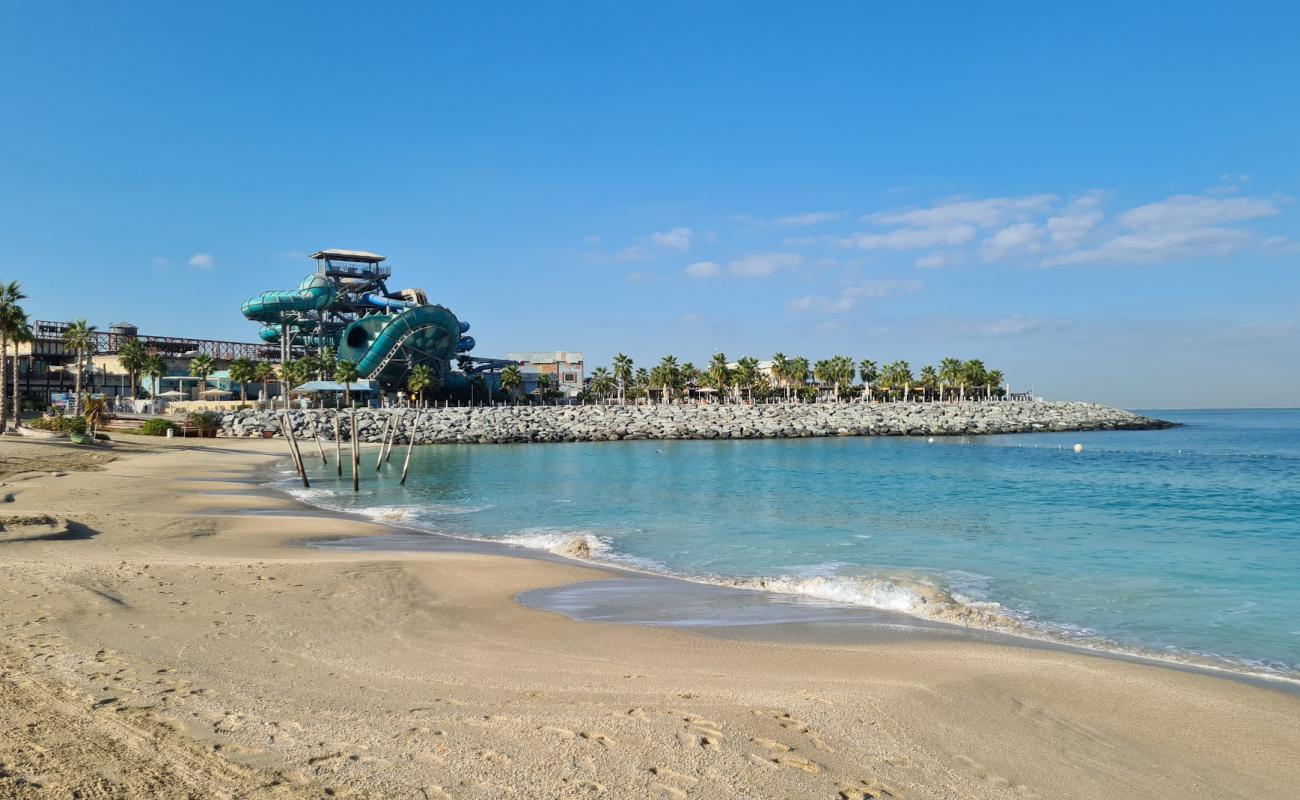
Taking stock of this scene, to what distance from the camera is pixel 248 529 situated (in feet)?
60.4

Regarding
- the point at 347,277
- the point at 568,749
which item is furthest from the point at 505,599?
the point at 347,277

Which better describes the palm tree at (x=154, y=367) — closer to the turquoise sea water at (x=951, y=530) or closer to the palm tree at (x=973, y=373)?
the turquoise sea water at (x=951, y=530)

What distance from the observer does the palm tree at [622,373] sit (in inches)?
4724

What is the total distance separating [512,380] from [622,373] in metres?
18.4

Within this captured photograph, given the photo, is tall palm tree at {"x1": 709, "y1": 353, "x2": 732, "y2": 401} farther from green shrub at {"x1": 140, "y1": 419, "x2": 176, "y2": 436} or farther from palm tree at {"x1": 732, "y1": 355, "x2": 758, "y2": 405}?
green shrub at {"x1": 140, "y1": 419, "x2": 176, "y2": 436}

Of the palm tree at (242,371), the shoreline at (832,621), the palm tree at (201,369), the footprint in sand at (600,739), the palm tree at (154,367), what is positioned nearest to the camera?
the footprint in sand at (600,739)

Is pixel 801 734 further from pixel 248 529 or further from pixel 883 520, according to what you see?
pixel 883 520

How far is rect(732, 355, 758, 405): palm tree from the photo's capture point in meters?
121

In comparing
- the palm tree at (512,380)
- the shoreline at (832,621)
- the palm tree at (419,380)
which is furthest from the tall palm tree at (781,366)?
the shoreline at (832,621)

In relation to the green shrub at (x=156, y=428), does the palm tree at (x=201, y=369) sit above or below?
above

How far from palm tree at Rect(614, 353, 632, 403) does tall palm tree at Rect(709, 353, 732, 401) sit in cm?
1271

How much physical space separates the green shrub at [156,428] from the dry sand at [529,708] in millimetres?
50321

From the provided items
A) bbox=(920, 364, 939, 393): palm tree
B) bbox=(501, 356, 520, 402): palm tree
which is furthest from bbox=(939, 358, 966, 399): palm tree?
bbox=(501, 356, 520, 402): palm tree

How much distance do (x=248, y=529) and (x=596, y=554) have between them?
8.50 m
